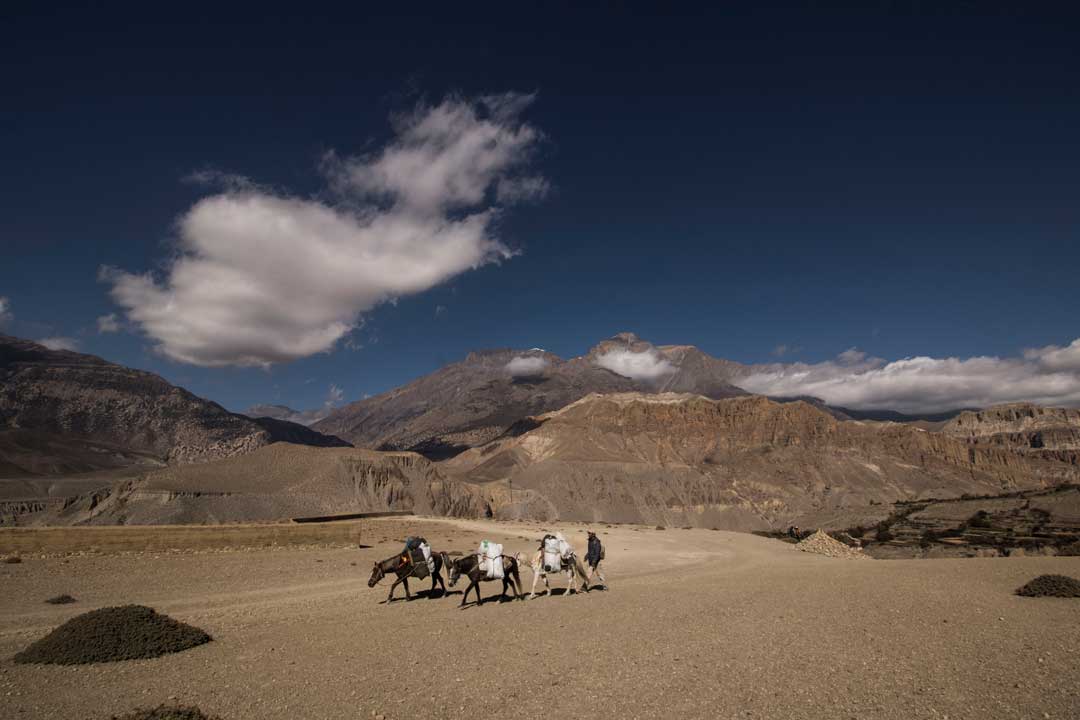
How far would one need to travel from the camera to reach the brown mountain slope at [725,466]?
343 ft

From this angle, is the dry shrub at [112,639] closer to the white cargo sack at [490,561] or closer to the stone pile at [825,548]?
the white cargo sack at [490,561]

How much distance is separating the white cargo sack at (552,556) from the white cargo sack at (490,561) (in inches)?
78.2

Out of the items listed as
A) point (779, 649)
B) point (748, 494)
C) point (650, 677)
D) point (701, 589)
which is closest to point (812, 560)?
point (701, 589)

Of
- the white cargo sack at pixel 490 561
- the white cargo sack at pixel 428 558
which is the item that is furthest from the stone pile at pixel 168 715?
the white cargo sack at pixel 428 558

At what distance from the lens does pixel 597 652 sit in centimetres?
1088

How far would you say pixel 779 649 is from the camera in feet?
35.6

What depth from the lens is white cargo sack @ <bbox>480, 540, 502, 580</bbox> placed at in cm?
1700

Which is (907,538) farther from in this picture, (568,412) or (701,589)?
(568,412)

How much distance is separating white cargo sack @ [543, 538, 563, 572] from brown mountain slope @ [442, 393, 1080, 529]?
80.4m

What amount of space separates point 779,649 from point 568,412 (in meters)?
189

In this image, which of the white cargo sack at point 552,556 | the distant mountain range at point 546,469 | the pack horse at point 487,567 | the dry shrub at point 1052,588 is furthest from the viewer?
the distant mountain range at point 546,469

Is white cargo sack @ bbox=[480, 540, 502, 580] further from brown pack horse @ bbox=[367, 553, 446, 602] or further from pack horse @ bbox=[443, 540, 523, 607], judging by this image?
brown pack horse @ bbox=[367, 553, 446, 602]

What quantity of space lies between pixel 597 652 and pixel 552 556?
26.0 feet

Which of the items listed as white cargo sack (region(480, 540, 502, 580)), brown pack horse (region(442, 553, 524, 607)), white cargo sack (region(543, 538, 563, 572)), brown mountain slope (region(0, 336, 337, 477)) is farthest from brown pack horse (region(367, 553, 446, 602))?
brown mountain slope (region(0, 336, 337, 477))
